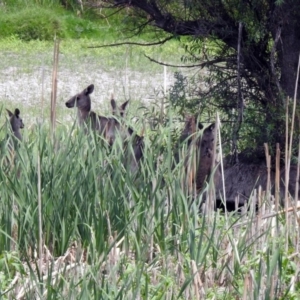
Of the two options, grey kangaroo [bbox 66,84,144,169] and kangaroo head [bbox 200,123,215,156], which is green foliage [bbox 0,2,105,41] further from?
kangaroo head [bbox 200,123,215,156]

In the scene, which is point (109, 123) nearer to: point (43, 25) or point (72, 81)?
point (72, 81)

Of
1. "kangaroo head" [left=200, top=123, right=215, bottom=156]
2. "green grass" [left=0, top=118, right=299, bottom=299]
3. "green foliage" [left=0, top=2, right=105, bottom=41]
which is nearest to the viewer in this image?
"green grass" [left=0, top=118, right=299, bottom=299]

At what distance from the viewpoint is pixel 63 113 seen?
9773mm

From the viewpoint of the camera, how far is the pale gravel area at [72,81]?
10508 millimetres

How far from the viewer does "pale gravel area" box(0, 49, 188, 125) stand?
414 inches

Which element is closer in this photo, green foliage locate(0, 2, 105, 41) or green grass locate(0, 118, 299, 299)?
green grass locate(0, 118, 299, 299)

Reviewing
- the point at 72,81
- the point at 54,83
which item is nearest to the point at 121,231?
the point at 54,83

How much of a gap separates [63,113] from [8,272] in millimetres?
6069

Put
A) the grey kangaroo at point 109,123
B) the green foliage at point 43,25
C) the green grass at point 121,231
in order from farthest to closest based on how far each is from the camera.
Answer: the green foliage at point 43,25 < the grey kangaroo at point 109,123 < the green grass at point 121,231

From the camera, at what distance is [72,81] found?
41.8 ft

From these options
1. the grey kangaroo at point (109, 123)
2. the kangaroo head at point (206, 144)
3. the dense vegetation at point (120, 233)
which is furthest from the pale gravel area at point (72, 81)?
the dense vegetation at point (120, 233)

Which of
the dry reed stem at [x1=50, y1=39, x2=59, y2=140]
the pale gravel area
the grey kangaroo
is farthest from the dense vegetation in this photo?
the pale gravel area

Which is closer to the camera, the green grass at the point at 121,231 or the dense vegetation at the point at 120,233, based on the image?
the dense vegetation at the point at 120,233

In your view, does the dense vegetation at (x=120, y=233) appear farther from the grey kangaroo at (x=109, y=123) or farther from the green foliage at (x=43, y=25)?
the green foliage at (x=43, y=25)
